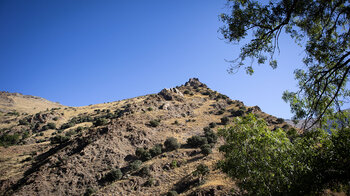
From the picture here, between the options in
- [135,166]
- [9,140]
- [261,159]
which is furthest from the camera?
[9,140]

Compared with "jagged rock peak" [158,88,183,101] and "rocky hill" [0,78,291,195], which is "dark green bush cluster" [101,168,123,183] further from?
"jagged rock peak" [158,88,183,101]

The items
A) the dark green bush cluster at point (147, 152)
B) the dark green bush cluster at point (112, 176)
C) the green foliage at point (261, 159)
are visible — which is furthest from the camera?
the dark green bush cluster at point (147, 152)

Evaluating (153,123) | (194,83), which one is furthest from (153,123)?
(194,83)

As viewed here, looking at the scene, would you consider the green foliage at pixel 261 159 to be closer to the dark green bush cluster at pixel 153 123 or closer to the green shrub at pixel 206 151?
the green shrub at pixel 206 151

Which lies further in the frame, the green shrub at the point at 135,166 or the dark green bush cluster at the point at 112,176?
the green shrub at the point at 135,166

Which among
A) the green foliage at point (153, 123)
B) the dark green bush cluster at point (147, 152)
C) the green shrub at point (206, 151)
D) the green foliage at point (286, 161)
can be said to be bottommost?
the green foliage at point (286, 161)

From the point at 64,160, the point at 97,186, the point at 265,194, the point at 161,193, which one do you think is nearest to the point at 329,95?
the point at 265,194

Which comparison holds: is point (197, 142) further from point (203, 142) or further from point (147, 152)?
point (147, 152)

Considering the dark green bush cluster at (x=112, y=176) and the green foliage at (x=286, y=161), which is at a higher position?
the dark green bush cluster at (x=112, y=176)

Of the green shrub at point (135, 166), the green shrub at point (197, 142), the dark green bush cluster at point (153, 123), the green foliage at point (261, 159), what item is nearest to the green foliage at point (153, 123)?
the dark green bush cluster at point (153, 123)

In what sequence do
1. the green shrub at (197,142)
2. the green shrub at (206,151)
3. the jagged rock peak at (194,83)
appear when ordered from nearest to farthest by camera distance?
the green shrub at (206,151), the green shrub at (197,142), the jagged rock peak at (194,83)

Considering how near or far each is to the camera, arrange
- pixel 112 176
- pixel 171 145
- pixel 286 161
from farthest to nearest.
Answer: pixel 171 145
pixel 112 176
pixel 286 161

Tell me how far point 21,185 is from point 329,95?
3310 cm

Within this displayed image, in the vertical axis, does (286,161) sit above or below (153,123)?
below
